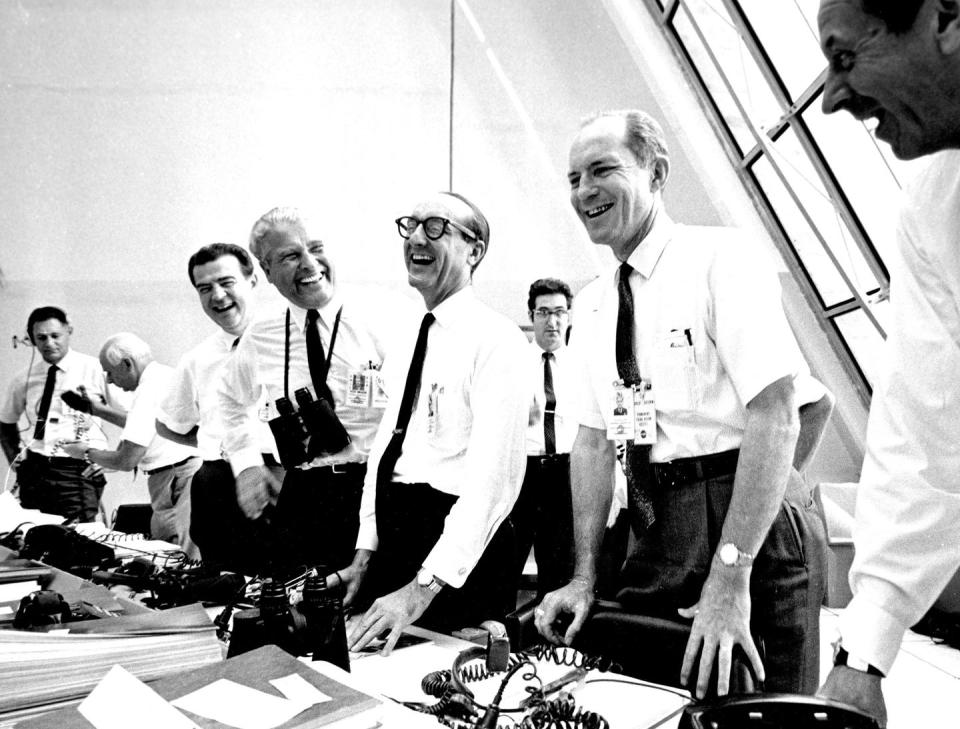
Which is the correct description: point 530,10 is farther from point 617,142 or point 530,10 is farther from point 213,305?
point 617,142

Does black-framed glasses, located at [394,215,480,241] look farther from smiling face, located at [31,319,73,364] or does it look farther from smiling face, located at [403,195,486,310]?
smiling face, located at [31,319,73,364]

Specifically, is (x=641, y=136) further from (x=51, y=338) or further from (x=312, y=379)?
(x=51, y=338)

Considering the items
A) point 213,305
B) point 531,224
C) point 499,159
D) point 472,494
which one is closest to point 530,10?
point 499,159

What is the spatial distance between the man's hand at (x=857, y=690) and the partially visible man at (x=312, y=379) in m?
1.50

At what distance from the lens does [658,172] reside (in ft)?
5.46

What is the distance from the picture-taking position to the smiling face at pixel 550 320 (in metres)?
5.04

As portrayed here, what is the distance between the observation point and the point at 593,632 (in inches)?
50.3

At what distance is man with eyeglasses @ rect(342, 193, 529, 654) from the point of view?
1728 mm

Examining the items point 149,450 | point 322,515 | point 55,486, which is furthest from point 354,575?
point 55,486

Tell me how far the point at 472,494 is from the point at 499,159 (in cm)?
626

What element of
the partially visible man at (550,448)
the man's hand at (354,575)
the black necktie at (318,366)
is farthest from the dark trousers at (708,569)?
the partially visible man at (550,448)

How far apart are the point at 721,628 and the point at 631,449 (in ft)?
1.34

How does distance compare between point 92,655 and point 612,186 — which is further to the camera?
point 612,186

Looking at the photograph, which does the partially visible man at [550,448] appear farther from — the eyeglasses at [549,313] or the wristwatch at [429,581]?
the wristwatch at [429,581]
